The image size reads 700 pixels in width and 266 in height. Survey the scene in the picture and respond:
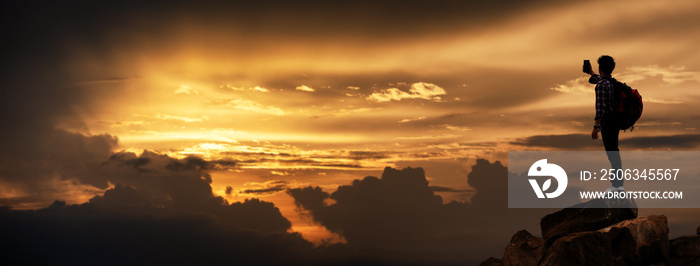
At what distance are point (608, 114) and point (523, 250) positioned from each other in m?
6.73

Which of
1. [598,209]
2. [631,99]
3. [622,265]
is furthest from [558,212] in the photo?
[631,99]

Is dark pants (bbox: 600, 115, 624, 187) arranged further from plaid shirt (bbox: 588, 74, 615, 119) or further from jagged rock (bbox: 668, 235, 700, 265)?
jagged rock (bbox: 668, 235, 700, 265)

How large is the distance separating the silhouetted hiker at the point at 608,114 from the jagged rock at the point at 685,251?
9.93 ft

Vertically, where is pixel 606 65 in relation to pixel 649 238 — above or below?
above

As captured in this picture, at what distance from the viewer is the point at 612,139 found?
69.3 ft

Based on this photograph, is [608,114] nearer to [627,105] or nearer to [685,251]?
[627,105]

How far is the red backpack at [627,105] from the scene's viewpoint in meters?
21.1

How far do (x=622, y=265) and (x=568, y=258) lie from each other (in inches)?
80.3

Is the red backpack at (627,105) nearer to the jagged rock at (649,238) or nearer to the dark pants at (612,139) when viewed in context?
the dark pants at (612,139)

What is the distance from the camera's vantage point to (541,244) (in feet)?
82.8

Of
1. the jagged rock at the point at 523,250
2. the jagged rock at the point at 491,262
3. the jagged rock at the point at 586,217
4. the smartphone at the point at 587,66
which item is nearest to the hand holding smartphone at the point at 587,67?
the smartphone at the point at 587,66

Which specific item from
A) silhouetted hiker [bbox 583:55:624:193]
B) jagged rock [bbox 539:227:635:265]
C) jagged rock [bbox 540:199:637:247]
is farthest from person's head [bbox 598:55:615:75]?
jagged rock [bbox 539:227:635:265]

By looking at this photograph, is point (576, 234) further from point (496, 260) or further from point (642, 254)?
point (496, 260)

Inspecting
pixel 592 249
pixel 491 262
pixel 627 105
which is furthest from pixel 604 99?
pixel 491 262
